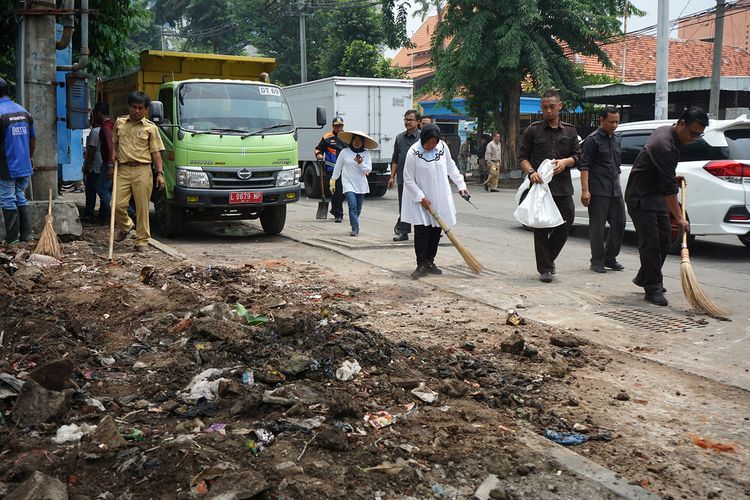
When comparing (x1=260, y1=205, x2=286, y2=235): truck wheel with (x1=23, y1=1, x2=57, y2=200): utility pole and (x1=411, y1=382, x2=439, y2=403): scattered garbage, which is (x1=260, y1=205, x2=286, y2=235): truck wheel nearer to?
(x1=23, y1=1, x2=57, y2=200): utility pole

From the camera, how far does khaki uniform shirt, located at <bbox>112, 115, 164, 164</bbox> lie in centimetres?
960

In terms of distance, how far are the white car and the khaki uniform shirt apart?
21.9 ft

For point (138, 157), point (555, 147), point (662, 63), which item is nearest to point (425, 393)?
point (555, 147)

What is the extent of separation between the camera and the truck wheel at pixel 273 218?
11891mm

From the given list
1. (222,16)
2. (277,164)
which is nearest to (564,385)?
(277,164)

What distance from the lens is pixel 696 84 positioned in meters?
22.2

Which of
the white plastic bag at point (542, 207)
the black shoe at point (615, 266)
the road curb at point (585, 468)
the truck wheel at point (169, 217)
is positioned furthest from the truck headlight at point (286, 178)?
the road curb at point (585, 468)

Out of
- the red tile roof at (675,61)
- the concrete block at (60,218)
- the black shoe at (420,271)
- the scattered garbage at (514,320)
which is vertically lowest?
the scattered garbage at (514,320)

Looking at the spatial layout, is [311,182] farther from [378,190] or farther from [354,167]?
[354,167]

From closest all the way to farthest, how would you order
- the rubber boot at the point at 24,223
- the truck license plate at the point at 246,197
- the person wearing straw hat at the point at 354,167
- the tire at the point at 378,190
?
the rubber boot at the point at 24,223 → the truck license plate at the point at 246,197 → the person wearing straw hat at the point at 354,167 → the tire at the point at 378,190

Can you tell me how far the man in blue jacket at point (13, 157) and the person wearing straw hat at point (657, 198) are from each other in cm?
667

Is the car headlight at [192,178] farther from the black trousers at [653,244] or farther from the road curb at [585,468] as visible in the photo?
the road curb at [585,468]

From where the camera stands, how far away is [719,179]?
9.59m

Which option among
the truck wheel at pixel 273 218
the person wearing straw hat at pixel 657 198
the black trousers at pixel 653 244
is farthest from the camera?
the truck wheel at pixel 273 218
